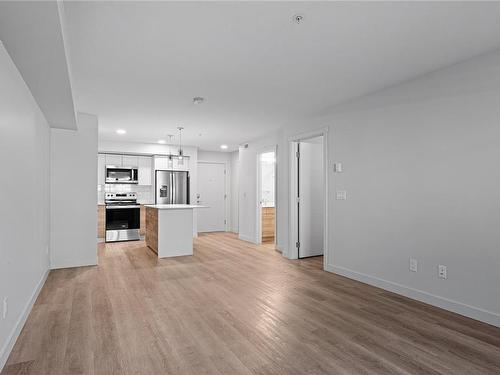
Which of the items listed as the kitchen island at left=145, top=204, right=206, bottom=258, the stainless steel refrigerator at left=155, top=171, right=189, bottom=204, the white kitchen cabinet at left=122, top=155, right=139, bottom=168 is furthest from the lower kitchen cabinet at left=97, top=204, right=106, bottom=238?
the kitchen island at left=145, top=204, right=206, bottom=258

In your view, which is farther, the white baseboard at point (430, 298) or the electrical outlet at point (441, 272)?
the electrical outlet at point (441, 272)

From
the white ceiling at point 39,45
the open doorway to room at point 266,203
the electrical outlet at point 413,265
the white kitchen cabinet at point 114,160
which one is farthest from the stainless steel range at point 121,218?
the electrical outlet at point 413,265

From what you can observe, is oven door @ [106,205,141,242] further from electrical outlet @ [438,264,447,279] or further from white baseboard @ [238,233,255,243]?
electrical outlet @ [438,264,447,279]

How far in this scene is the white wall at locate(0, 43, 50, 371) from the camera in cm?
214

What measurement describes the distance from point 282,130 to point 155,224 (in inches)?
119

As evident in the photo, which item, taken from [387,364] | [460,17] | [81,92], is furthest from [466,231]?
[81,92]

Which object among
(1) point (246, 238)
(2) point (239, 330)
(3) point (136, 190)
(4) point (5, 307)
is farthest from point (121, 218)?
(2) point (239, 330)

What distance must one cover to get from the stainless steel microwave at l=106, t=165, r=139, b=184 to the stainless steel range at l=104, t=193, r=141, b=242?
0.35m

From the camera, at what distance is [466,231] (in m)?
2.91

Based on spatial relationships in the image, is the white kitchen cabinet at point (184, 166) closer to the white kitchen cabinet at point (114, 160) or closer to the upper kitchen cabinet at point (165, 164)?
the upper kitchen cabinet at point (165, 164)

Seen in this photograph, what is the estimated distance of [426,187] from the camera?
3256mm

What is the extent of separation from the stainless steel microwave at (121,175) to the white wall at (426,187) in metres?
5.15

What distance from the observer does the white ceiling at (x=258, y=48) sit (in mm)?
2127

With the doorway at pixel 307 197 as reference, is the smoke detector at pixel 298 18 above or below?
above
